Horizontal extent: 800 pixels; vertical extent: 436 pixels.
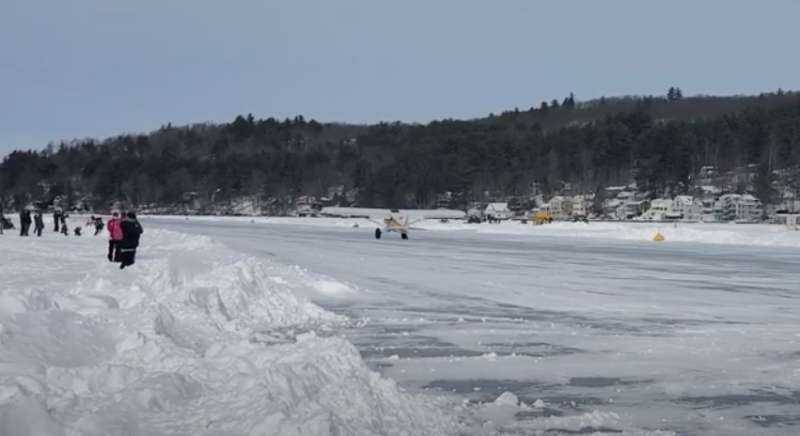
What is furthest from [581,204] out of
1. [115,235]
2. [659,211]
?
[115,235]

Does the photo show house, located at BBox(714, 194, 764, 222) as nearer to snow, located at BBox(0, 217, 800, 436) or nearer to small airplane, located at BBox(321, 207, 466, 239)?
small airplane, located at BBox(321, 207, 466, 239)

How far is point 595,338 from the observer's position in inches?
441

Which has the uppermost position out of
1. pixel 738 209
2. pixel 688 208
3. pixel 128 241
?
pixel 688 208

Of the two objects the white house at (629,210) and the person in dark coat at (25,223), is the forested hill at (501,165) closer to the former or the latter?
the white house at (629,210)

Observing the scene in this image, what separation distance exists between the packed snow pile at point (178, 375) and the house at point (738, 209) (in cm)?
11699

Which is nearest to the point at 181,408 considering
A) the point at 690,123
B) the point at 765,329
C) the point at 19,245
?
the point at 765,329

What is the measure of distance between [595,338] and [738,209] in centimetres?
11707

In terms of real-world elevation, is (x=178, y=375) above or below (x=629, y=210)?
below

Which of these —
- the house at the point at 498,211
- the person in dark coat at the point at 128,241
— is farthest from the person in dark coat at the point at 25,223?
the house at the point at 498,211

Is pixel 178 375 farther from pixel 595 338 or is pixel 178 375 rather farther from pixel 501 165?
pixel 501 165

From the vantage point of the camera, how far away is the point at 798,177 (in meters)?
126

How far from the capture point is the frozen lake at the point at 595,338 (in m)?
7.48

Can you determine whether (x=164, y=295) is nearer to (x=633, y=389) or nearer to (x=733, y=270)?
(x=633, y=389)

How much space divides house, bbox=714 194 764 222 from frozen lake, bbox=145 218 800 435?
101878 millimetres
